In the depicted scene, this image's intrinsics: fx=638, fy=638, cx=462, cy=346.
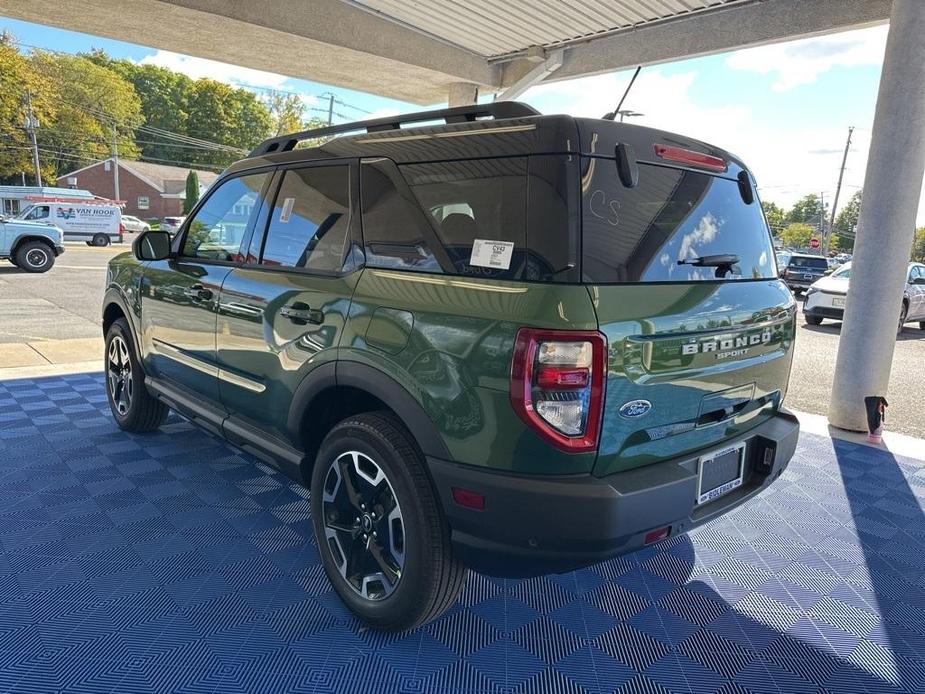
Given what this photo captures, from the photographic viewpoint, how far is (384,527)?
2.32 m

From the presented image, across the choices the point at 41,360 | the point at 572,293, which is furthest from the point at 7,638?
the point at 41,360

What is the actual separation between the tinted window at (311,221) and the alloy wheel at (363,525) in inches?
31.5

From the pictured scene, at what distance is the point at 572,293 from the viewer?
1.86m

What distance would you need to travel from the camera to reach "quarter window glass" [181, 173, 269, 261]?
10.4 feet

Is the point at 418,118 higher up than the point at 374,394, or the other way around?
the point at 418,118

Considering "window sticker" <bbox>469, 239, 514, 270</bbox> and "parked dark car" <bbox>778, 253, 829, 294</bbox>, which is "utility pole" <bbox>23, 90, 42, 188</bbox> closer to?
"parked dark car" <bbox>778, 253, 829, 294</bbox>

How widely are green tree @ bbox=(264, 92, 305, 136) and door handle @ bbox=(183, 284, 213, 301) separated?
248 ft

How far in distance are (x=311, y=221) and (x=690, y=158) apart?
1.55 m

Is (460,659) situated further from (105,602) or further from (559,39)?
(559,39)

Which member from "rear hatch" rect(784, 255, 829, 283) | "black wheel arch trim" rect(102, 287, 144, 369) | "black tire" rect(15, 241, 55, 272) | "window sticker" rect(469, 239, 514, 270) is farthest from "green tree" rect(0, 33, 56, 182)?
"window sticker" rect(469, 239, 514, 270)

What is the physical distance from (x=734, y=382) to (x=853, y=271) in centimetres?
368

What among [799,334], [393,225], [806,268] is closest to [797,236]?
[806,268]

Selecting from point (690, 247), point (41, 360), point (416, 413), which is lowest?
point (41, 360)

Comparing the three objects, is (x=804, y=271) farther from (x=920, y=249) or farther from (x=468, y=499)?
(x=920, y=249)
